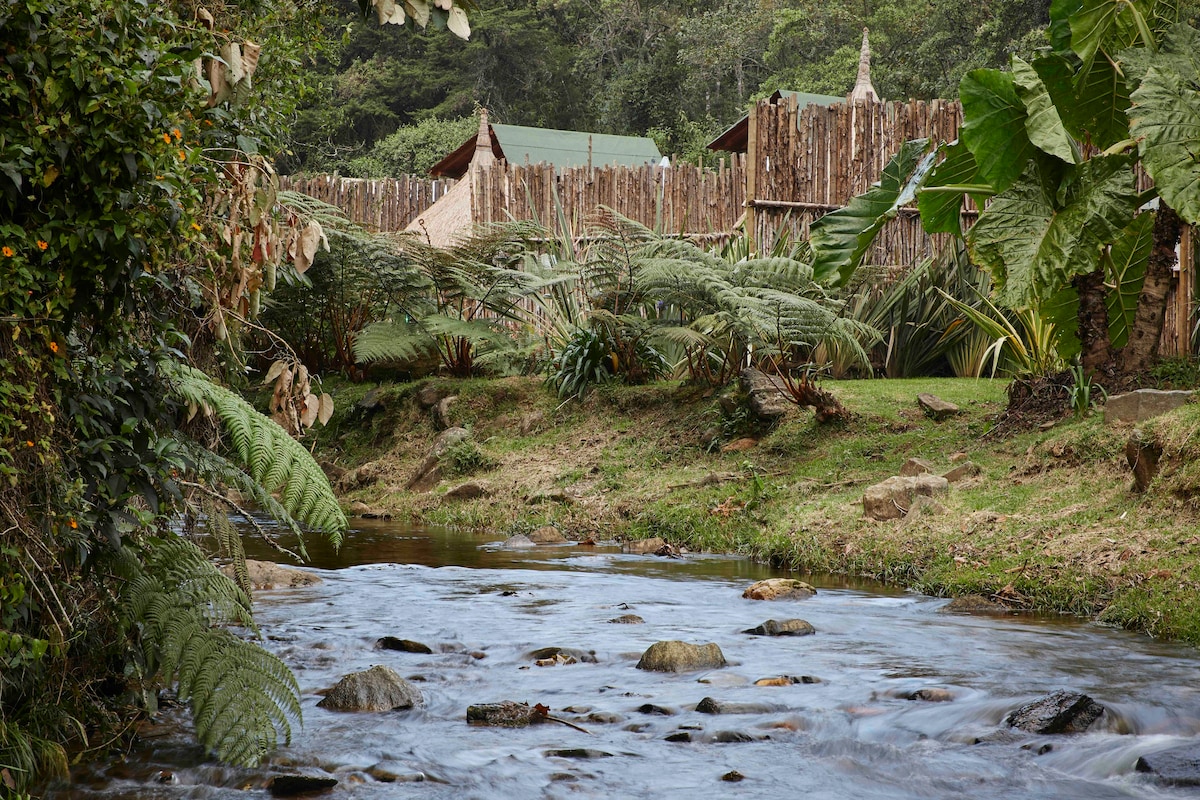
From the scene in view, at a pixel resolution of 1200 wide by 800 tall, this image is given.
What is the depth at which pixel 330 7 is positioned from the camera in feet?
21.3

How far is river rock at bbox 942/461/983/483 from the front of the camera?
6926mm

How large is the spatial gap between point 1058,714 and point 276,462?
2546 mm

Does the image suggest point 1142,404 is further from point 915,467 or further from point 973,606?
point 973,606

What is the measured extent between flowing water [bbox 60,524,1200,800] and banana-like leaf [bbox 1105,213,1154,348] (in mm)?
2793

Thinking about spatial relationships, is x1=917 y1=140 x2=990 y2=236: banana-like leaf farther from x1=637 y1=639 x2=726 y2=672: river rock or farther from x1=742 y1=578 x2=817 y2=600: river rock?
x1=637 y1=639 x2=726 y2=672: river rock

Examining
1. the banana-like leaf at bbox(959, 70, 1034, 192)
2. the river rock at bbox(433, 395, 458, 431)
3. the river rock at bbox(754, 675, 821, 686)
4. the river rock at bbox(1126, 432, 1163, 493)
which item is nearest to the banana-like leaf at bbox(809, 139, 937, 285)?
the banana-like leaf at bbox(959, 70, 1034, 192)

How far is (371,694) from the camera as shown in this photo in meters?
3.75

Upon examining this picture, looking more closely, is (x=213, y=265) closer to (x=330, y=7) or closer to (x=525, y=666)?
(x=525, y=666)

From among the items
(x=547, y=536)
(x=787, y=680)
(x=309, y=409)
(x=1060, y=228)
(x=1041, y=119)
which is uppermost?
(x=1041, y=119)

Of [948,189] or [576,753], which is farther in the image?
[948,189]

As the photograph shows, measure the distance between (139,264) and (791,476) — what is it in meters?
5.70

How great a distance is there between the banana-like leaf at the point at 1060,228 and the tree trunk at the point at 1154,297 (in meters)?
0.46

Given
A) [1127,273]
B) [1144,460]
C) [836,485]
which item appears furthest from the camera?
[836,485]

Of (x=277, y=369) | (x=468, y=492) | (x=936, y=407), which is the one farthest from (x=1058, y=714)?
(x=468, y=492)
